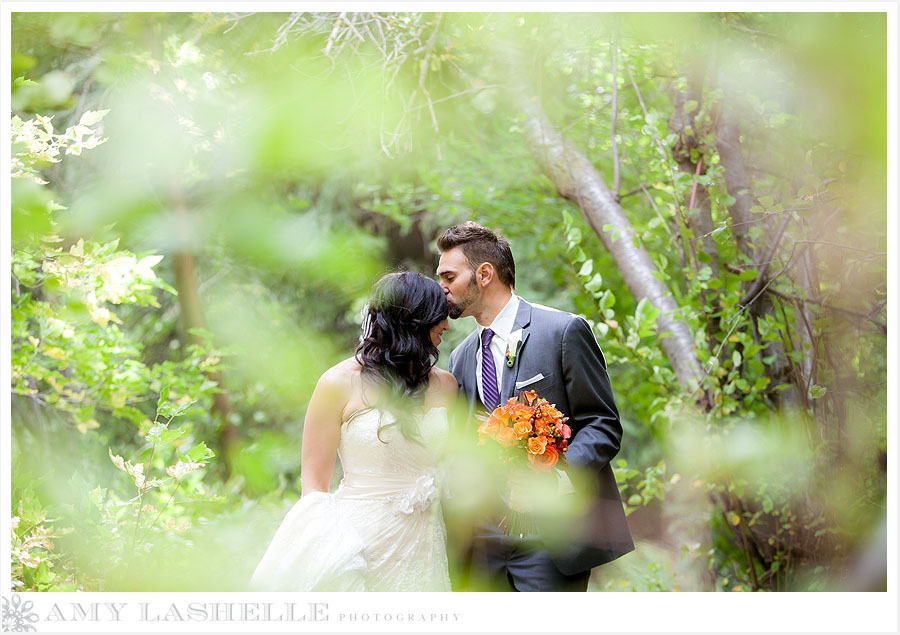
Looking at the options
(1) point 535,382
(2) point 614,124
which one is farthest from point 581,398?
(2) point 614,124

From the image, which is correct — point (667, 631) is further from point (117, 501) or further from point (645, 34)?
point (645, 34)

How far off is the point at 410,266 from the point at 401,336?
75 cm

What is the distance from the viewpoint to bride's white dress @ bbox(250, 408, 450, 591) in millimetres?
1938

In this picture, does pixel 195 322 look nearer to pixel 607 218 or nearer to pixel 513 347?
pixel 513 347

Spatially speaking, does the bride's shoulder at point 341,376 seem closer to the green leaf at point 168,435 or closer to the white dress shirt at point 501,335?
the white dress shirt at point 501,335

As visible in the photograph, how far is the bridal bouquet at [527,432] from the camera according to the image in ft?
5.91

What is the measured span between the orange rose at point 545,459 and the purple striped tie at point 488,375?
1.03 ft

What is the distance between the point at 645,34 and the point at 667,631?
2.12m

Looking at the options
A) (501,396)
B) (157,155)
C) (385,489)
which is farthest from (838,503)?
(157,155)

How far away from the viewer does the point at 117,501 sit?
2514mm

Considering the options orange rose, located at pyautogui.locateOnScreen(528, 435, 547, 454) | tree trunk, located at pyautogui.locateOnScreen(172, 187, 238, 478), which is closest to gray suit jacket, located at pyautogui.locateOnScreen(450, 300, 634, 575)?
orange rose, located at pyautogui.locateOnScreen(528, 435, 547, 454)

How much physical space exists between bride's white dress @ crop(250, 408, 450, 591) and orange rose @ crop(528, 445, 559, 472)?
29 cm

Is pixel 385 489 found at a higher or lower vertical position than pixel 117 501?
higher

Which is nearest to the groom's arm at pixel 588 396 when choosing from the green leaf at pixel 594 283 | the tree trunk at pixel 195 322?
the green leaf at pixel 594 283
